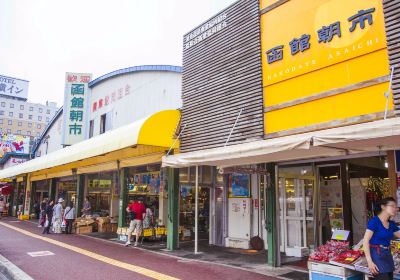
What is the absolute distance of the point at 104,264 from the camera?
9.13 m

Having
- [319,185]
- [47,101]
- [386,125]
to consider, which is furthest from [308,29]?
[47,101]

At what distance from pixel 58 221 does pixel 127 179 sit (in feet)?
15.2

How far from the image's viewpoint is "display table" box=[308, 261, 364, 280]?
224 inches

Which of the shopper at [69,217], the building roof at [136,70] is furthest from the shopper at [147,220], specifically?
the building roof at [136,70]

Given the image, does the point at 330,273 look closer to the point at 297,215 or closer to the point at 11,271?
the point at 297,215

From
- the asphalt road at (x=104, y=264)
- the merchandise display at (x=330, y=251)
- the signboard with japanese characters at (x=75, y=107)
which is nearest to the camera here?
the merchandise display at (x=330, y=251)

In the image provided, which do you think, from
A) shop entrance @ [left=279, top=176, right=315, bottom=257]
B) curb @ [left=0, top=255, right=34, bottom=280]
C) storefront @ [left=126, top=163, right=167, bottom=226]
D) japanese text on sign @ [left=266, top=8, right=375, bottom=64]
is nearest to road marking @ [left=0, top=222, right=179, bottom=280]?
curb @ [left=0, top=255, right=34, bottom=280]

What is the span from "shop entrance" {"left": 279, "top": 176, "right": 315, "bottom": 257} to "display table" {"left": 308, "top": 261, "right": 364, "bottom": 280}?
3867mm

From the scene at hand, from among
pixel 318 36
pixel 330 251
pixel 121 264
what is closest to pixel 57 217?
pixel 121 264

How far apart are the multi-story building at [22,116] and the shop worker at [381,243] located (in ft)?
319

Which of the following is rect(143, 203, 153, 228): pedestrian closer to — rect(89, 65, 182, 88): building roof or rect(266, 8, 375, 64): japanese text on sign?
rect(89, 65, 182, 88): building roof

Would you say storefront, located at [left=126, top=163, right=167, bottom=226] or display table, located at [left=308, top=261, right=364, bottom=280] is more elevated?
storefront, located at [left=126, top=163, right=167, bottom=226]

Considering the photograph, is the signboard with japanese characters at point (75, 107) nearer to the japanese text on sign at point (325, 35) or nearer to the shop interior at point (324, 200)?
the shop interior at point (324, 200)

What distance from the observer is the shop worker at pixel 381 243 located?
4.61 m
